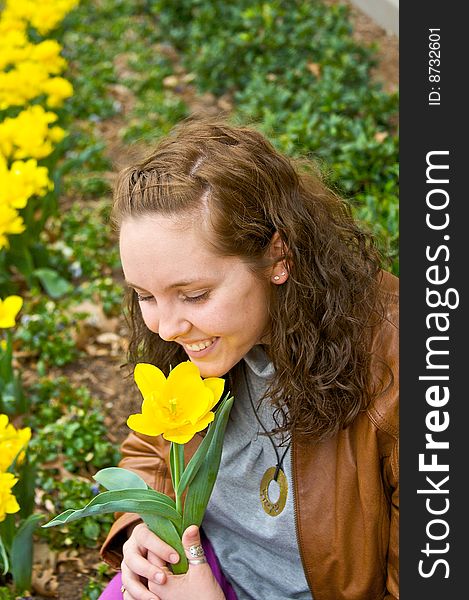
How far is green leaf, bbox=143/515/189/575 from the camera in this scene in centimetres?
175

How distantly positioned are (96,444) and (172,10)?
345 cm

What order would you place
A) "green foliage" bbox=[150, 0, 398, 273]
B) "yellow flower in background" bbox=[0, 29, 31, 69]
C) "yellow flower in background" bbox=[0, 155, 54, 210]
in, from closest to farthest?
"yellow flower in background" bbox=[0, 155, 54, 210]
"green foliage" bbox=[150, 0, 398, 273]
"yellow flower in background" bbox=[0, 29, 31, 69]

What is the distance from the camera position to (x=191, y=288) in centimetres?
168

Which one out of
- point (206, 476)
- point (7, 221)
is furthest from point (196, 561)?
point (7, 221)

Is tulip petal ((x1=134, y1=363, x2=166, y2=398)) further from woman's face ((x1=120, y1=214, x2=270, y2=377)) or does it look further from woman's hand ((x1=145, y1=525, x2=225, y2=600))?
woman's hand ((x1=145, y1=525, x2=225, y2=600))

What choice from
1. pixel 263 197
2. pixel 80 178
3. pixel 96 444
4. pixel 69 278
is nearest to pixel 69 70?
pixel 80 178

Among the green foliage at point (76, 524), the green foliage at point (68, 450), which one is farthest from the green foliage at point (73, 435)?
the green foliage at point (76, 524)

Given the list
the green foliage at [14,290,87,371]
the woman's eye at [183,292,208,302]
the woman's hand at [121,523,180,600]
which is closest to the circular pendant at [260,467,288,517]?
the woman's hand at [121,523,180,600]

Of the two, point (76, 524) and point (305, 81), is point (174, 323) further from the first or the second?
point (305, 81)

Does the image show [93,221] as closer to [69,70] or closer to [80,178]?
[80,178]

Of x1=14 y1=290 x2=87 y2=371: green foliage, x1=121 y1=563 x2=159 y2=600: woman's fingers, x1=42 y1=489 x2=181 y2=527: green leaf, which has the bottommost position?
x1=121 y1=563 x2=159 y2=600: woman's fingers

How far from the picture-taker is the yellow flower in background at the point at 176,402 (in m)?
1.54

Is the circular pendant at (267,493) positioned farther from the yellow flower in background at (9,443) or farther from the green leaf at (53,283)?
the green leaf at (53,283)

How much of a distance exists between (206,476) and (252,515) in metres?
0.32
